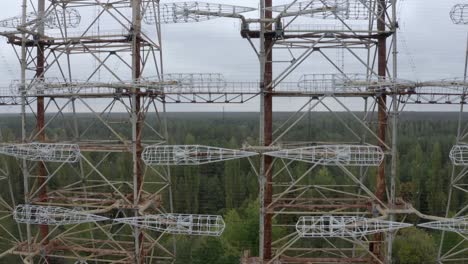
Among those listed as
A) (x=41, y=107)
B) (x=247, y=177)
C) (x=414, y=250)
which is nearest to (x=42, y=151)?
(x=41, y=107)

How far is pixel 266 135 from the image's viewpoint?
332 inches

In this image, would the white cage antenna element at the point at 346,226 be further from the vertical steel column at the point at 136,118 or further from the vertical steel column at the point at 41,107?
the vertical steel column at the point at 41,107

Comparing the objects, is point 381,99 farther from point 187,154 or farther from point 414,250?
point 414,250

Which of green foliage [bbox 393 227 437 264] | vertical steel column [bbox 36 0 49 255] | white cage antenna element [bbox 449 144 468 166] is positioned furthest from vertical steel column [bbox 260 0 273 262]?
green foliage [bbox 393 227 437 264]

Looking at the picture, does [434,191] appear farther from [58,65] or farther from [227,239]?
[58,65]

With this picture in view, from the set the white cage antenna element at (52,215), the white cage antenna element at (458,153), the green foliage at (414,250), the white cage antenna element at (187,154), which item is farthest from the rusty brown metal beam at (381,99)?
the white cage antenna element at (52,215)

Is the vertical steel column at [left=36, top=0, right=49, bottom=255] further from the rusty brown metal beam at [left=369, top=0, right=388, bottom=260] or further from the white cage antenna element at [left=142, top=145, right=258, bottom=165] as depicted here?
the rusty brown metal beam at [left=369, top=0, right=388, bottom=260]

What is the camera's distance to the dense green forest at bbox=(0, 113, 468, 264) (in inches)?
517

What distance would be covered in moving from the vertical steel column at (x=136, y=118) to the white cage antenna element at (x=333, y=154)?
2.79m

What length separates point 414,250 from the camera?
1321cm

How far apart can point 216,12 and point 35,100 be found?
15.9 ft

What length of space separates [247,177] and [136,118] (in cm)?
1043

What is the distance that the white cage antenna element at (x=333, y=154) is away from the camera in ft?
24.4

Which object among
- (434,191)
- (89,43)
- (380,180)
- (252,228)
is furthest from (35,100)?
(434,191)
